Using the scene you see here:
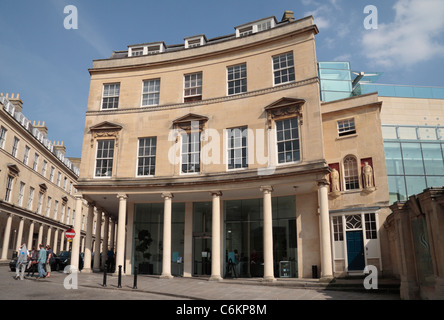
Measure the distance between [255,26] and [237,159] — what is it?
908 cm

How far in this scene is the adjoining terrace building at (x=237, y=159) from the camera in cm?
1908

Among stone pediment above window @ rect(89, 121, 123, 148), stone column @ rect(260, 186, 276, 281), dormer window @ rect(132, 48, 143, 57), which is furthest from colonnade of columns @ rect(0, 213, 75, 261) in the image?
stone column @ rect(260, 186, 276, 281)

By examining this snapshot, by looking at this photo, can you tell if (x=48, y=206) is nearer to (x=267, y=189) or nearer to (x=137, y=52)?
(x=137, y=52)

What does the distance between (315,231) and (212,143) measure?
769 centimetres

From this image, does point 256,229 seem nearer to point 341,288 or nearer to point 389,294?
point 341,288

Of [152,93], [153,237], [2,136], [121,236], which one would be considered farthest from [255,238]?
[2,136]

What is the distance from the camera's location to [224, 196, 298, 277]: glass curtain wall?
792 inches

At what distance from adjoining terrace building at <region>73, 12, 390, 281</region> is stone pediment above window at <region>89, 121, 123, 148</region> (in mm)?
66

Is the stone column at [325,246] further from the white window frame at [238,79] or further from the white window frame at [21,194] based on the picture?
the white window frame at [21,194]

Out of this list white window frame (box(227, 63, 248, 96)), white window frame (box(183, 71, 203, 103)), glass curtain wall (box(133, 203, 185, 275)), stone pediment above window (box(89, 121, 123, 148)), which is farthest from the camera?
stone pediment above window (box(89, 121, 123, 148))

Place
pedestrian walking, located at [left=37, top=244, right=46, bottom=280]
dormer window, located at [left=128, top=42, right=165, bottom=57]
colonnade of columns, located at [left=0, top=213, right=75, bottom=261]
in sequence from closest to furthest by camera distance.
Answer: pedestrian walking, located at [left=37, top=244, right=46, bottom=280] → dormer window, located at [left=128, top=42, right=165, bottom=57] → colonnade of columns, located at [left=0, top=213, right=75, bottom=261]

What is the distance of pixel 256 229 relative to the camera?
21.4 m

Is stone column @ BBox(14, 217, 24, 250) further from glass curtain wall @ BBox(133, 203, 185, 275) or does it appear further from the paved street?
the paved street
